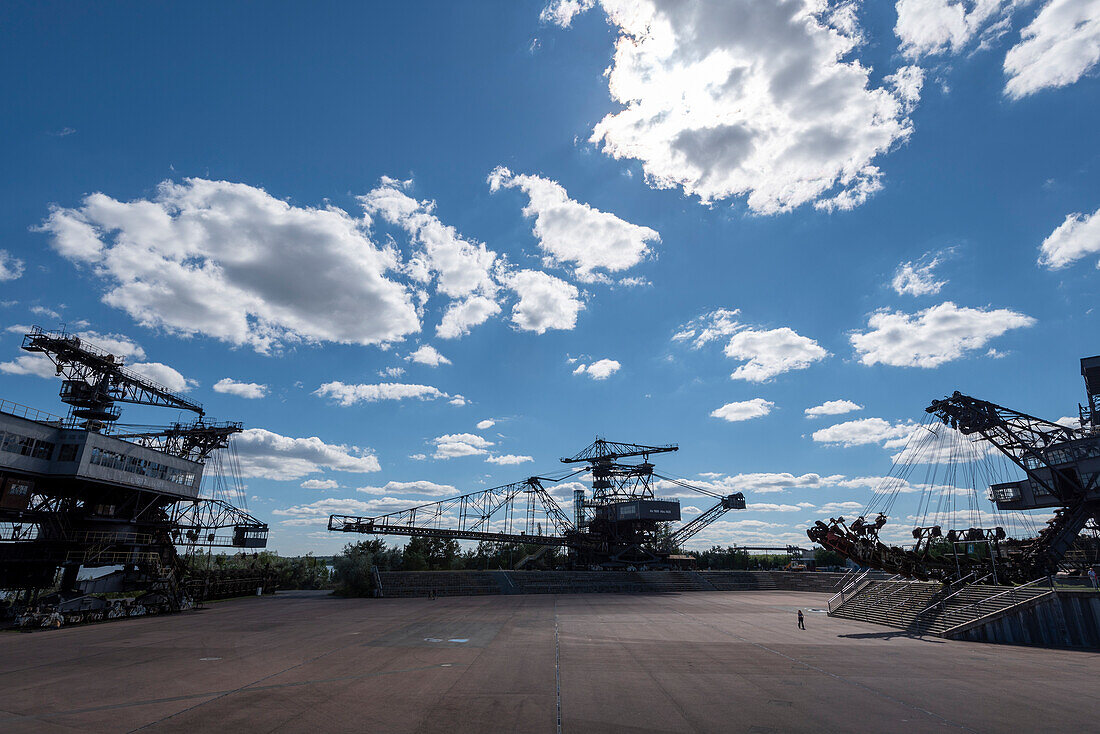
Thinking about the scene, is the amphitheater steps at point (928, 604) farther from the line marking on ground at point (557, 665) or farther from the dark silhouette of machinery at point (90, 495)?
the dark silhouette of machinery at point (90, 495)

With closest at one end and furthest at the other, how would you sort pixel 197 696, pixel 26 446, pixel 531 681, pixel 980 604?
1. pixel 197 696
2. pixel 531 681
3. pixel 980 604
4. pixel 26 446

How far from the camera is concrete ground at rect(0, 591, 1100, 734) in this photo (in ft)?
49.1

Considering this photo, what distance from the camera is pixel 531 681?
64.6ft

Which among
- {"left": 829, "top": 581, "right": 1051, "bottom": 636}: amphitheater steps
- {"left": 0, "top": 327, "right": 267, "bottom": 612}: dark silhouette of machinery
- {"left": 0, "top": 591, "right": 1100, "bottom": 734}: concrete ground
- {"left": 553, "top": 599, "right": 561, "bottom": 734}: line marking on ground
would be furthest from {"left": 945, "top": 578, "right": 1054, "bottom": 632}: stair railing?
{"left": 0, "top": 327, "right": 267, "bottom": 612}: dark silhouette of machinery

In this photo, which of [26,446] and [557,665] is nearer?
[557,665]

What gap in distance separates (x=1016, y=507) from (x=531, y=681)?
186 ft

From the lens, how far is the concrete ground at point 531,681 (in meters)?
15.0

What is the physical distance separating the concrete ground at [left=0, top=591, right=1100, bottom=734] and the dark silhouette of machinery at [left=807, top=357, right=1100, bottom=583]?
7.84 m

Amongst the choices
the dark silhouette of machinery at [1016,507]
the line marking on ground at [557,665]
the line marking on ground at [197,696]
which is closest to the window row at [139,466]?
the line marking on ground at [197,696]

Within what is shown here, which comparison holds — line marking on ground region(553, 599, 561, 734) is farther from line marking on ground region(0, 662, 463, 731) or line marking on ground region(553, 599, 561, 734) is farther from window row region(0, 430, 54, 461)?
window row region(0, 430, 54, 461)

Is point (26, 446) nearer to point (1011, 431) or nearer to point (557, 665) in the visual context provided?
point (557, 665)

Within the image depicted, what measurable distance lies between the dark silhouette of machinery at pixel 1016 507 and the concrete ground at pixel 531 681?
7.84 m

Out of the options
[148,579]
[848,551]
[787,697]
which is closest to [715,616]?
[848,551]

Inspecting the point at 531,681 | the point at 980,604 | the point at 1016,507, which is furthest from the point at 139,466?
the point at 1016,507
